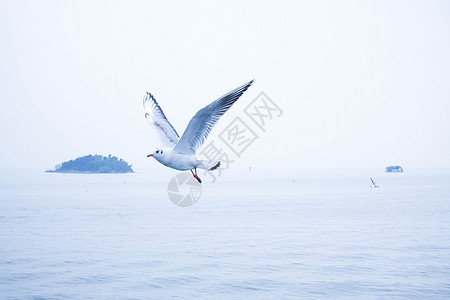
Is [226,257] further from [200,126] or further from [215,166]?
[215,166]

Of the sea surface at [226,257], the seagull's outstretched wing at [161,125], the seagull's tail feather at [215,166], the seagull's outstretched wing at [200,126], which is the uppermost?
the seagull's outstretched wing at [161,125]

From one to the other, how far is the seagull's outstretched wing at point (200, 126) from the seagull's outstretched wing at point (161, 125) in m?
1.80

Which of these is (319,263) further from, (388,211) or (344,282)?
(388,211)

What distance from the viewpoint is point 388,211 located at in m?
79.9

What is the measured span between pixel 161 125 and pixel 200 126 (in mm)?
2989

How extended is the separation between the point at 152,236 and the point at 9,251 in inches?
607

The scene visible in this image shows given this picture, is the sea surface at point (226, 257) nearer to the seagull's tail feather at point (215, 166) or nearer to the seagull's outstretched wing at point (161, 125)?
the seagull's outstretched wing at point (161, 125)

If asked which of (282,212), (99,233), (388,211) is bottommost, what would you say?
(388,211)

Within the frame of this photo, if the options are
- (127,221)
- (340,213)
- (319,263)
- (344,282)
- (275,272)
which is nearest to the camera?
(344,282)

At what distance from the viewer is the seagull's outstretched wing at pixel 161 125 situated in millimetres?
14531

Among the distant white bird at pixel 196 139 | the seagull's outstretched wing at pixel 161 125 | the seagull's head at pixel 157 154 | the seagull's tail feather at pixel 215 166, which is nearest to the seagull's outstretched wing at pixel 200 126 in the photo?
the distant white bird at pixel 196 139

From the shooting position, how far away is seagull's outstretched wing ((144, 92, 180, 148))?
14.5 m

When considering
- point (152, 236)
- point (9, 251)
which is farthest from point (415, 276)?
point (9, 251)

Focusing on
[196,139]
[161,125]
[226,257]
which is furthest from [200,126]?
[226,257]
